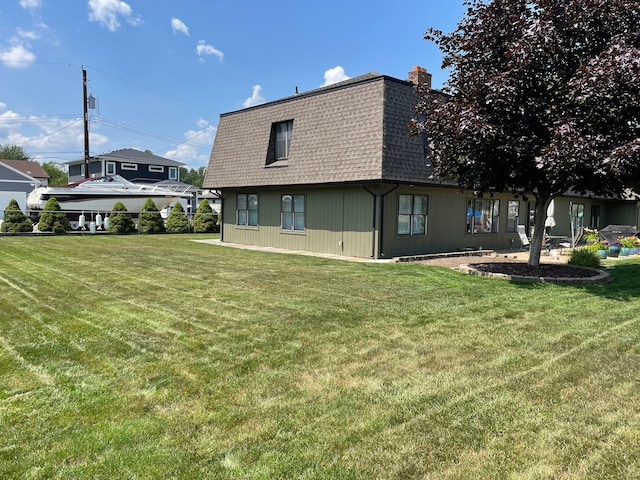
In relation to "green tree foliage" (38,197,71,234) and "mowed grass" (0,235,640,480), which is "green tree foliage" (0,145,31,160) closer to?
"green tree foliage" (38,197,71,234)

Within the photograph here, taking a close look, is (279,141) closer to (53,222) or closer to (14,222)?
(53,222)

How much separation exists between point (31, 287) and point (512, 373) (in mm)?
7152

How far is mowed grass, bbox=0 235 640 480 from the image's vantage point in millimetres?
2645

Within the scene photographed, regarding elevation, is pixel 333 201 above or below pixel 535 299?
above

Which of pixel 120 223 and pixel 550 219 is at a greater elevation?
pixel 550 219

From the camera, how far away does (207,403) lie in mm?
3320

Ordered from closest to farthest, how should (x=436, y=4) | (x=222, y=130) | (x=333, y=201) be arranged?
(x=436, y=4) → (x=333, y=201) → (x=222, y=130)

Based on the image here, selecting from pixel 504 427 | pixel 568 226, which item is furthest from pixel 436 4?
pixel 568 226

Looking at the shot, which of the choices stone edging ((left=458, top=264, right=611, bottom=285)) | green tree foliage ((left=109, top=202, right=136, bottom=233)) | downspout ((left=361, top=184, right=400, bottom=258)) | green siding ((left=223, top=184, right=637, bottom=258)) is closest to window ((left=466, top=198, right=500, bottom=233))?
green siding ((left=223, top=184, right=637, bottom=258))

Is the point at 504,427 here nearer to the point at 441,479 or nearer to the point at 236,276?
the point at 441,479

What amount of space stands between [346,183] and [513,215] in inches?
310

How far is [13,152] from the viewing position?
7950cm

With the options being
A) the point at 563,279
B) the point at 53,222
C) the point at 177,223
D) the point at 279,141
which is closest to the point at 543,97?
the point at 563,279

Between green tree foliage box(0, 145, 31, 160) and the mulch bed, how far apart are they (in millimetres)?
88104
